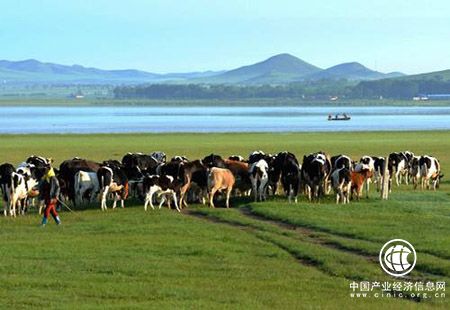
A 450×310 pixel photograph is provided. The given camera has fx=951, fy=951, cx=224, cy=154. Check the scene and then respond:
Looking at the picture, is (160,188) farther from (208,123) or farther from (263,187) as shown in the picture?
(208,123)

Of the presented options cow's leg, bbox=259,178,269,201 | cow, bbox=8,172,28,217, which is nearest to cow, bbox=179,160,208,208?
cow's leg, bbox=259,178,269,201

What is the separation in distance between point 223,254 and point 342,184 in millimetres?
9310

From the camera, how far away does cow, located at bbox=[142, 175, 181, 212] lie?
87.0ft

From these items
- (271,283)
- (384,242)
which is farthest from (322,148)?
(271,283)

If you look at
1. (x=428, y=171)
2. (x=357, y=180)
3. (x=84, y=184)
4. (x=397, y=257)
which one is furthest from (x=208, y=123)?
(x=397, y=257)

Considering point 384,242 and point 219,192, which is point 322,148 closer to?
point 219,192

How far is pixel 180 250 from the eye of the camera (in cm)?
1945

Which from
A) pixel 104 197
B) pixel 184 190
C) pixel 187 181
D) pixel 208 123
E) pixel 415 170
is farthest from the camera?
pixel 208 123

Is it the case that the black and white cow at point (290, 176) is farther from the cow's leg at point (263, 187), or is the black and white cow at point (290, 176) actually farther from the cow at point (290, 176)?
the cow's leg at point (263, 187)

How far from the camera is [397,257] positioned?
1833cm

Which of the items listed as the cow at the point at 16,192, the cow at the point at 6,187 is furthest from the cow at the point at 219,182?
the cow at the point at 6,187

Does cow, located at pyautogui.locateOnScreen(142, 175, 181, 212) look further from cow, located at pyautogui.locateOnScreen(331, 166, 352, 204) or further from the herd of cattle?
cow, located at pyautogui.locateOnScreen(331, 166, 352, 204)

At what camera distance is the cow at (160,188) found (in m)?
26.5

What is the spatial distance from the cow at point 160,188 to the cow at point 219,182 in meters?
0.99
